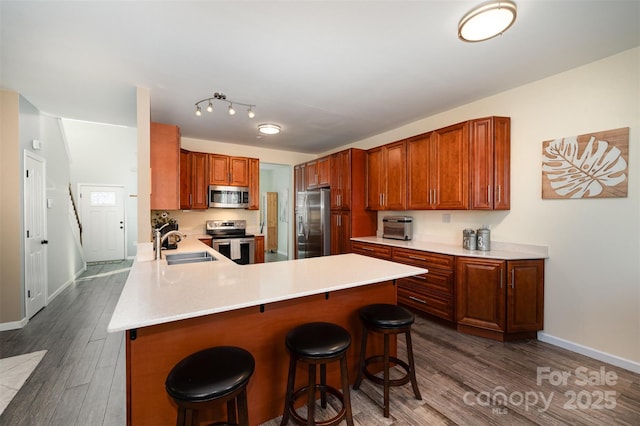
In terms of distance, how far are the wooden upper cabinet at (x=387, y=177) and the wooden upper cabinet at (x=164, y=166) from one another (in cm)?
293

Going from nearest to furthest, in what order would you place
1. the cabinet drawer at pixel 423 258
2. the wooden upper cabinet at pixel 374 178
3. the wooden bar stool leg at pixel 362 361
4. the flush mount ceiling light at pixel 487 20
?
1. the flush mount ceiling light at pixel 487 20
2. the wooden bar stool leg at pixel 362 361
3. the cabinet drawer at pixel 423 258
4. the wooden upper cabinet at pixel 374 178

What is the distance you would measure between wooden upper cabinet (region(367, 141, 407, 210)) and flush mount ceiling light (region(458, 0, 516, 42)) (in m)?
2.01

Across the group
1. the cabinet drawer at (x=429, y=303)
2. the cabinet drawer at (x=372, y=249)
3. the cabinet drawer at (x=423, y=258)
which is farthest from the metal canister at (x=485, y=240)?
the cabinet drawer at (x=372, y=249)

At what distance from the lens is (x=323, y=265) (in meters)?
2.23

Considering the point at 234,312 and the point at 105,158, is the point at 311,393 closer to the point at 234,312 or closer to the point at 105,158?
the point at 234,312

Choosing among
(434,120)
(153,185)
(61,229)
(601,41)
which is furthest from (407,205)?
(61,229)

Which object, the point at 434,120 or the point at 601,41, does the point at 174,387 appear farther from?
the point at 434,120

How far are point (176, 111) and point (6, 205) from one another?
7.15 ft

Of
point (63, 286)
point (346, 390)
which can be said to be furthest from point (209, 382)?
point (63, 286)

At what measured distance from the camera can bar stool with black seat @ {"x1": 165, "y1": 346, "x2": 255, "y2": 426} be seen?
110cm

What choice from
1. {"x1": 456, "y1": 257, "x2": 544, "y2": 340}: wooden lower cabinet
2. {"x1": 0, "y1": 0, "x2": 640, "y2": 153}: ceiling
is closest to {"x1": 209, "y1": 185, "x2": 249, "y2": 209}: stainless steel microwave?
{"x1": 0, "y1": 0, "x2": 640, "y2": 153}: ceiling

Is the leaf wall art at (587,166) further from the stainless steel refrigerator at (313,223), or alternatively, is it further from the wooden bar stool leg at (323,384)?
the stainless steel refrigerator at (313,223)

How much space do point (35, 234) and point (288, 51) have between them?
404 centimetres

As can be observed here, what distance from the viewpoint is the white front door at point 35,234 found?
3227 millimetres
